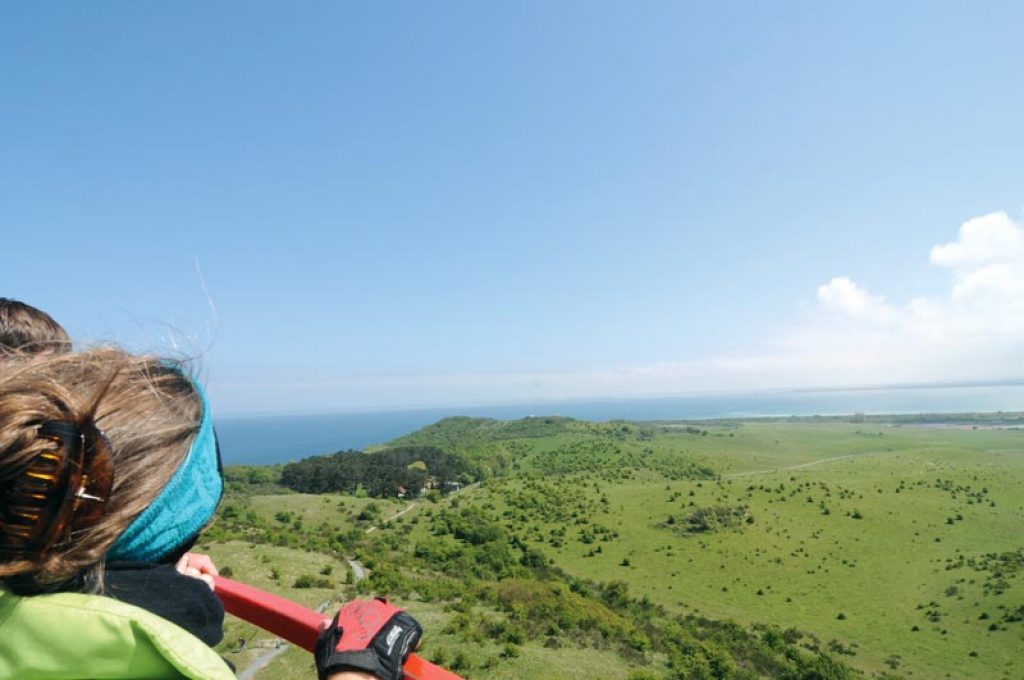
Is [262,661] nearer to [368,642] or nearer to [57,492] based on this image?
[368,642]

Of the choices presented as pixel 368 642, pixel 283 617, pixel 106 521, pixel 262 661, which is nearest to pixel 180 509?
pixel 106 521

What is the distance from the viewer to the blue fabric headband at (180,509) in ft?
4.26

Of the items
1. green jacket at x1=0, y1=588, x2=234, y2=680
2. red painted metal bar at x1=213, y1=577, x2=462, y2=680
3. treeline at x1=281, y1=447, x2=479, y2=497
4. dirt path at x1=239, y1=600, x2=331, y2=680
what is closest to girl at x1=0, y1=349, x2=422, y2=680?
green jacket at x1=0, y1=588, x2=234, y2=680

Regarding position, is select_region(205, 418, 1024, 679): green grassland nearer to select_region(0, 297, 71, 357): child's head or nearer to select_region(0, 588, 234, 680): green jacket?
select_region(0, 297, 71, 357): child's head

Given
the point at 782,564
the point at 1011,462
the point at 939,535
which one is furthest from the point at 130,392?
the point at 1011,462

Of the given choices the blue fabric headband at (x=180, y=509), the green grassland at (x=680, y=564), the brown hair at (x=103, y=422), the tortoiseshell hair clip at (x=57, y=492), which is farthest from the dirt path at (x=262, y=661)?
the tortoiseshell hair clip at (x=57, y=492)

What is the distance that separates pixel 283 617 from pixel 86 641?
3.83ft

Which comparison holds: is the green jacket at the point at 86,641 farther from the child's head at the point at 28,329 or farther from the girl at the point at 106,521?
the child's head at the point at 28,329

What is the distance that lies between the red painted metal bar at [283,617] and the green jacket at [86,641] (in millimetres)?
721

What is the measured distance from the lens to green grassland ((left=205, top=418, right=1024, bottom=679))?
20891 mm

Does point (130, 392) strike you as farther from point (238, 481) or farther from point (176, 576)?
point (238, 481)

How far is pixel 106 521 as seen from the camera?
1178 mm

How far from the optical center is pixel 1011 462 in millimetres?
97562

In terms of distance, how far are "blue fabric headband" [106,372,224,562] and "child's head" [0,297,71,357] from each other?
47cm
